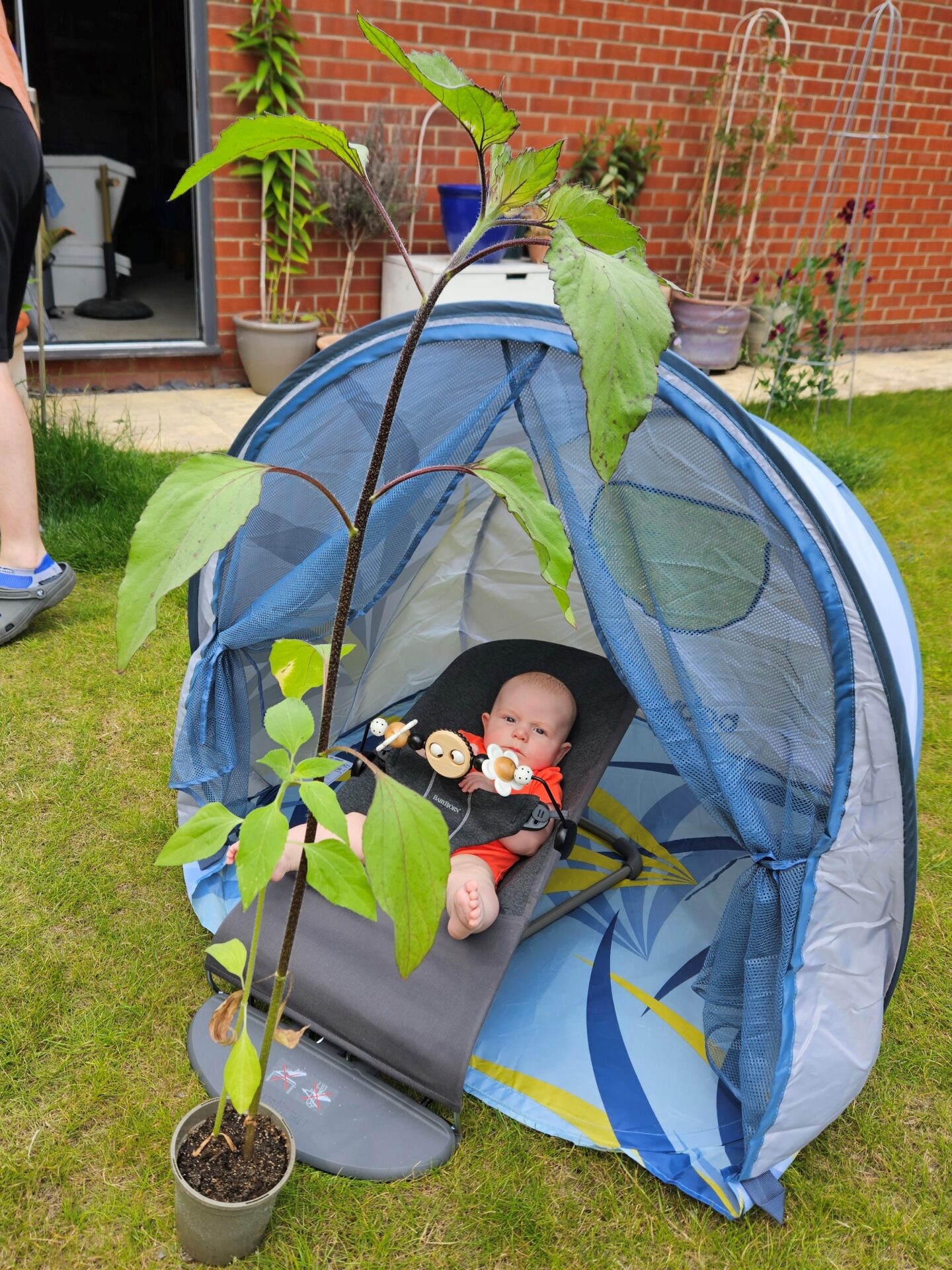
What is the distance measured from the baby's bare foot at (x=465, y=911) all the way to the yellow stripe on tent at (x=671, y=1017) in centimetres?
40

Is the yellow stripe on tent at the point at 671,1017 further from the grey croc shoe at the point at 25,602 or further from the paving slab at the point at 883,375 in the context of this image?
the paving slab at the point at 883,375

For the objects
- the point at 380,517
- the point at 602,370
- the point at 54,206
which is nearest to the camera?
the point at 602,370

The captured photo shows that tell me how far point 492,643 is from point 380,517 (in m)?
0.54

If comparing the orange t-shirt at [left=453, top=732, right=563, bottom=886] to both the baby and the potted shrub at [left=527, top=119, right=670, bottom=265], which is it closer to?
the baby

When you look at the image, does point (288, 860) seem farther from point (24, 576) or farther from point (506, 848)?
point (24, 576)

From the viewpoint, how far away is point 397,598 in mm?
2564

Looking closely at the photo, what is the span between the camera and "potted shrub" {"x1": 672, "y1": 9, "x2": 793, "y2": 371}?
5.53m

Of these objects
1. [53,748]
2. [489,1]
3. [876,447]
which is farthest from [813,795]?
[489,1]

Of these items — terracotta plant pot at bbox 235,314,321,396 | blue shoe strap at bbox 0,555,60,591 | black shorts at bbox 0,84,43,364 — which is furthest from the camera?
terracotta plant pot at bbox 235,314,321,396

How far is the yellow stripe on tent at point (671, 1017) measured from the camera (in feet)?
5.89

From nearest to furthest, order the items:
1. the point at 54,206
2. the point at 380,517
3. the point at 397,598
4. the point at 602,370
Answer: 1. the point at 602,370
2. the point at 380,517
3. the point at 397,598
4. the point at 54,206

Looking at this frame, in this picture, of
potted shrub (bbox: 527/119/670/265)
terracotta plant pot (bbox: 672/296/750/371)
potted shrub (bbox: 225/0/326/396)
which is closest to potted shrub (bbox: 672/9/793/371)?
terracotta plant pot (bbox: 672/296/750/371)

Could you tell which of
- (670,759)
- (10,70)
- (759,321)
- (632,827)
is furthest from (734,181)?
(670,759)

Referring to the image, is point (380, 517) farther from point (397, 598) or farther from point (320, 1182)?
point (320, 1182)
